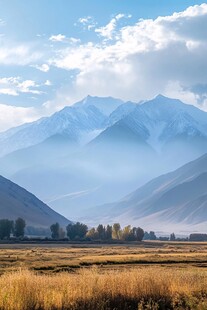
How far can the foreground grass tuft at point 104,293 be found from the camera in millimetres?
23062

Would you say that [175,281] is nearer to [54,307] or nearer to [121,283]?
[121,283]

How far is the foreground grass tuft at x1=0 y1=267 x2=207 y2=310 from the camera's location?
75.7 feet

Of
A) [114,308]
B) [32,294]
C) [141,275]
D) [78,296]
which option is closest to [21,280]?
[32,294]

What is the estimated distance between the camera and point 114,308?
2380cm

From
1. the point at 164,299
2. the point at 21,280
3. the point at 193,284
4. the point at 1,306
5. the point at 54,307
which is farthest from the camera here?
the point at 193,284

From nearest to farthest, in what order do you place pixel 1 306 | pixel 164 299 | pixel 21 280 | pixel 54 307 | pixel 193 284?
pixel 1 306 → pixel 54 307 → pixel 21 280 → pixel 164 299 → pixel 193 284

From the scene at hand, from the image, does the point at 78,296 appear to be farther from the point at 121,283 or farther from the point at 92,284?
the point at 121,283

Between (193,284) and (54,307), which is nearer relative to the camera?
(54,307)

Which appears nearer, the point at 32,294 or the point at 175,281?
the point at 32,294

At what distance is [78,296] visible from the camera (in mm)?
23984

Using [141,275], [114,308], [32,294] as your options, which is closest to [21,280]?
[32,294]

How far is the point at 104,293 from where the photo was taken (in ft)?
83.4

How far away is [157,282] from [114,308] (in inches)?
178

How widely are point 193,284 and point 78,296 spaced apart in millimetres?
7694
